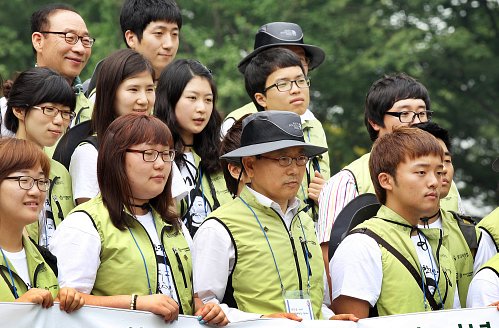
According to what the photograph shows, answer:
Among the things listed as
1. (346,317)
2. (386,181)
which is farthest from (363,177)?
(346,317)

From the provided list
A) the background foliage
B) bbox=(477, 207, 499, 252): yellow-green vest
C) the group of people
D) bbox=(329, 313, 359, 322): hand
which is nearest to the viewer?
Result: the group of people

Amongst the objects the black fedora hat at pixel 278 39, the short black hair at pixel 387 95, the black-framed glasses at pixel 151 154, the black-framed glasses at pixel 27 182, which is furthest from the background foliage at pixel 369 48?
the black-framed glasses at pixel 27 182

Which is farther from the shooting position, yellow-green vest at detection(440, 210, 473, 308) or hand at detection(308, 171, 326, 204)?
hand at detection(308, 171, 326, 204)

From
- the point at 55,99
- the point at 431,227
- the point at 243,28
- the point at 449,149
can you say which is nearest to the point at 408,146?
the point at 431,227

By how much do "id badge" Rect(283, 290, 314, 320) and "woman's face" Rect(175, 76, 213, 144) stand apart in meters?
1.83

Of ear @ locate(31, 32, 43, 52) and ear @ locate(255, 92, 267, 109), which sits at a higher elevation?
ear @ locate(31, 32, 43, 52)

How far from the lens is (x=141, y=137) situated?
6691 mm

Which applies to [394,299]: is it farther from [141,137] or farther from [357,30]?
[357,30]

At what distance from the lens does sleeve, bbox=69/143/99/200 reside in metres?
7.56

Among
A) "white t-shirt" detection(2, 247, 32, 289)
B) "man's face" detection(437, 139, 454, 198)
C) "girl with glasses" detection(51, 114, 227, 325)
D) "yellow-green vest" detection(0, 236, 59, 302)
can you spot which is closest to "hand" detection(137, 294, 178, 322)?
"girl with glasses" detection(51, 114, 227, 325)

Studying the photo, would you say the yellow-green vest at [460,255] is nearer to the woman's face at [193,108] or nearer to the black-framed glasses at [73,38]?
the woman's face at [193,108]

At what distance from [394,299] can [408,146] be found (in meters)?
0.96

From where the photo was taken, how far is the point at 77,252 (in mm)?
6332

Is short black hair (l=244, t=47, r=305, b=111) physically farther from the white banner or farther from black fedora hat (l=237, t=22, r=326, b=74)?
the white banner
